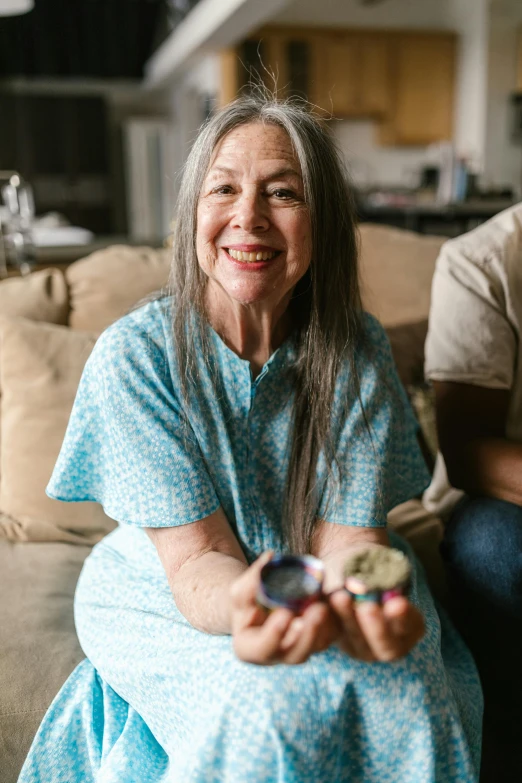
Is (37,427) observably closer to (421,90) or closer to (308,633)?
(308,633)

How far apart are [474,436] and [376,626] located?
2.13 feet

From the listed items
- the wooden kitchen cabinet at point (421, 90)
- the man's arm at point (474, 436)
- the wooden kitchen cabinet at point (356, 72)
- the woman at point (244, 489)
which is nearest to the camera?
the woman at point (244, 489)

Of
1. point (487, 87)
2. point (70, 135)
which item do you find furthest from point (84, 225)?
point (487, 87)

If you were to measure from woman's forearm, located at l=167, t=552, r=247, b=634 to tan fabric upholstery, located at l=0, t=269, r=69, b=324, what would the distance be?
0.86 meters

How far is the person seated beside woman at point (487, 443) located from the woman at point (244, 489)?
0.10 metres

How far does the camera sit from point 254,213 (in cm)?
97

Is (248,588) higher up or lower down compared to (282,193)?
lower down

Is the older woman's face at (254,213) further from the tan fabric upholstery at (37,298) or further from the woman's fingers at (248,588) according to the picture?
the tan fabric upholstery at (37,298)

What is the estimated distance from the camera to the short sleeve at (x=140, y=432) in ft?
3.22

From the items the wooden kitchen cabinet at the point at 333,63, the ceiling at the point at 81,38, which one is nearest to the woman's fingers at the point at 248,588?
the wooden kitchen cabinet at the point at 333,63

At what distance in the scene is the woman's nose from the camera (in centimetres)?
96

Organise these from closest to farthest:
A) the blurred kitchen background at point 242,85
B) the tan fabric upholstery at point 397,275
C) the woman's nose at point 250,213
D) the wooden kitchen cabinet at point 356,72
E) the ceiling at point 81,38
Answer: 1. the woman's nose at point 250,213
2. the tan fabric upholstery at point 397,275
3. the blurred kitchen background at point 242,85
4. the wooden kitchen cabinet at point 356,72
5. the ceiling at point 81,38

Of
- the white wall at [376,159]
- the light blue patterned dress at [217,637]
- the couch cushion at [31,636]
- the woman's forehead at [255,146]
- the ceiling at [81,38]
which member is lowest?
the couch cushion at [31,636]

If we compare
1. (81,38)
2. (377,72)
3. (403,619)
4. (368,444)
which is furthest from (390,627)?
(81,38)
